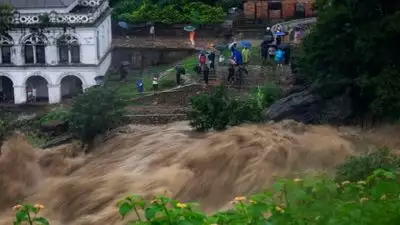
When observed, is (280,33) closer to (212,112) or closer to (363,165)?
(212,112)

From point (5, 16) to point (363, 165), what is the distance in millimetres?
24334

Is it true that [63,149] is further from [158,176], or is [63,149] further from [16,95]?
[16,95]

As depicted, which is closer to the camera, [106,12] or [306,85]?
[306,85]

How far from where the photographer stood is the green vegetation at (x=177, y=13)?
41.0m

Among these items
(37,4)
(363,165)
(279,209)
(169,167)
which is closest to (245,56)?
(37,4)

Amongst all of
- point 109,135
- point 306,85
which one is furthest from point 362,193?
point 306,85

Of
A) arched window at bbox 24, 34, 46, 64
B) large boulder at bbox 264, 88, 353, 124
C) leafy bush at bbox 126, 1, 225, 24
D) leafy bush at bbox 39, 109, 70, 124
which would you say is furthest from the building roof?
large boulder at bbox 264, 88, 353, 124

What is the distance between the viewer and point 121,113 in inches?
936

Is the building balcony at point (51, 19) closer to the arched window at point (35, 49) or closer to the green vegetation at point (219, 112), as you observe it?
the arched window at point (35, 49)

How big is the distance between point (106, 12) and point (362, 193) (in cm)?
3092

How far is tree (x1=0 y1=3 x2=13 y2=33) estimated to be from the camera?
115ft

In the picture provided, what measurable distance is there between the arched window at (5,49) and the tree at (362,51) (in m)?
16.3

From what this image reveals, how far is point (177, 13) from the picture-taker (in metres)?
41.5

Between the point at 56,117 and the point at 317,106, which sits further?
the point at 56,117
